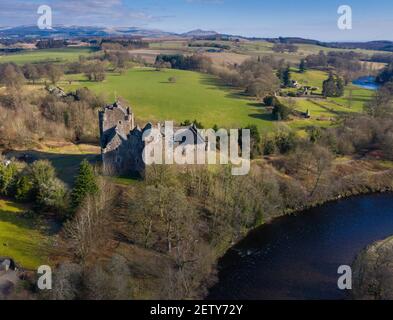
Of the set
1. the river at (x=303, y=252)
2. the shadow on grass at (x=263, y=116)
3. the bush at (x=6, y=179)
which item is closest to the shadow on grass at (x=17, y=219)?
the bush at (x=6, y=179)

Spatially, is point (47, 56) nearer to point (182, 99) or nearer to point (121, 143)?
point (182, 99)

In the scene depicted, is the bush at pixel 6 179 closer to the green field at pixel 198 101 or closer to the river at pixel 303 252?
the river at pixel 303 252

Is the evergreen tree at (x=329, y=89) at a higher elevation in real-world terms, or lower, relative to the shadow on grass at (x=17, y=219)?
higher

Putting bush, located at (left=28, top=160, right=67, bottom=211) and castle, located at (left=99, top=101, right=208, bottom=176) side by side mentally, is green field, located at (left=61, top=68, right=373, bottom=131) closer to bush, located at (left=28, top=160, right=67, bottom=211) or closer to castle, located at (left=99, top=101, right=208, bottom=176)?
castle, located at (left=99, top=101, right=208, bottom=176)

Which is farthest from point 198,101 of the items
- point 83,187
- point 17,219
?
point 17,219

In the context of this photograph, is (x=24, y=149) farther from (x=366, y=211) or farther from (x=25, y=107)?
(x=366, y=211)

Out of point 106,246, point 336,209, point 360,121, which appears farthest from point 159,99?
point 106,246
